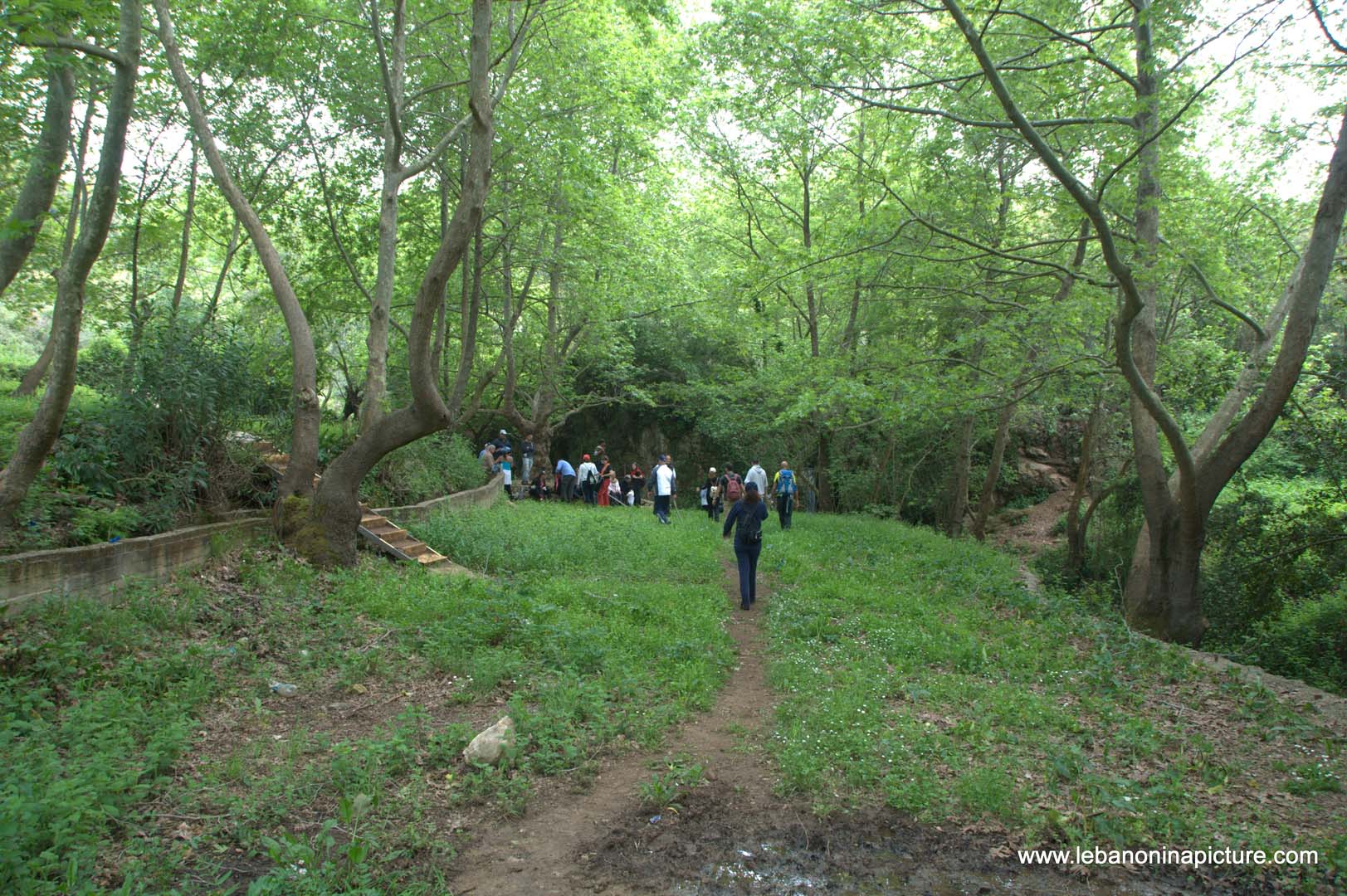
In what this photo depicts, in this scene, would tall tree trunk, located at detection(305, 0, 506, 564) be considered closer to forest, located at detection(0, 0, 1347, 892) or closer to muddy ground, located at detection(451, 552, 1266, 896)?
forest, located at detection(0, 0, 1347, 892)

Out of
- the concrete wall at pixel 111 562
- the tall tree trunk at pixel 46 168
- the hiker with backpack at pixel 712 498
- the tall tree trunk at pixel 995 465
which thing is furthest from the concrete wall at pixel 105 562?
the tall tree trunk at pixel 995 465

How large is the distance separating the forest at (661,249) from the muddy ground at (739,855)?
1.31 feet

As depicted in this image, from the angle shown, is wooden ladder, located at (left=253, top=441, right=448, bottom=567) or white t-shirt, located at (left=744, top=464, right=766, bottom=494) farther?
white t-shirt, located at (left=744, top=464, right=766, bottom=494)

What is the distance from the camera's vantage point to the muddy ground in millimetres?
3957

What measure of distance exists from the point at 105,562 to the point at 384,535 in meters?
4.34

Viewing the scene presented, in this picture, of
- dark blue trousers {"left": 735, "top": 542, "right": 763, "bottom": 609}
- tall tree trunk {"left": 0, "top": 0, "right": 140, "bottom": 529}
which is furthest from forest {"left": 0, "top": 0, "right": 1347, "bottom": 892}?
dark blue trousers {"left": 735, "top": 542, "right": 763, "bottom": 609}

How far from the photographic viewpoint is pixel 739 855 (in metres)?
4.23

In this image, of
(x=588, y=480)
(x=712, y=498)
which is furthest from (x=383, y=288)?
(x=588, y=480)

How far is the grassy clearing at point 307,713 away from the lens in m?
3.87

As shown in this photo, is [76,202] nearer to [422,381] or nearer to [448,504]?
[448,504]

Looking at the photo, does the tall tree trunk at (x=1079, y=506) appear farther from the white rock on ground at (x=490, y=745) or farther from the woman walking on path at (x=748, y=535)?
the white rock on ground at (x=490, y=745)

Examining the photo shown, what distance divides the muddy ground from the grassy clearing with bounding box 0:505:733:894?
0.89 feet

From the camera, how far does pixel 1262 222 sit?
13516 millimetres

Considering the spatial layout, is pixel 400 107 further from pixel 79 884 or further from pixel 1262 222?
pixel 1262 222
